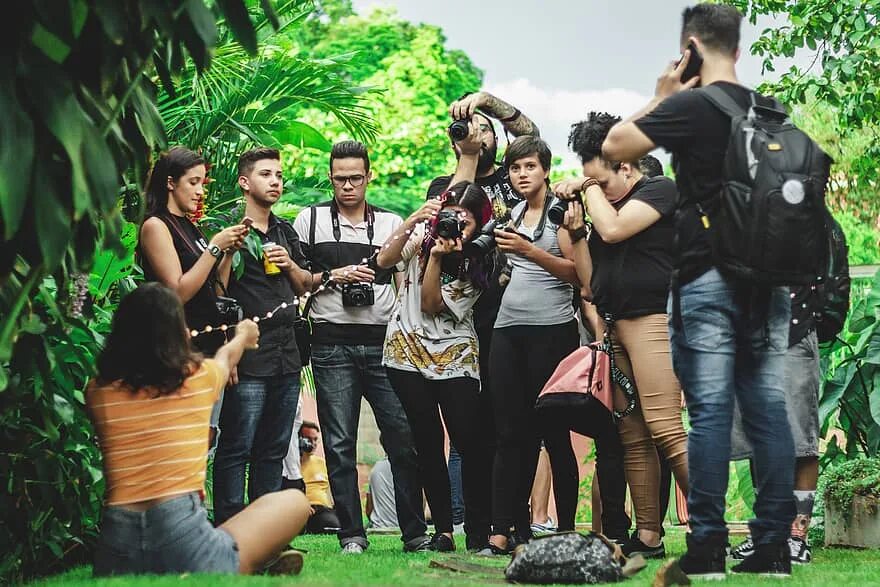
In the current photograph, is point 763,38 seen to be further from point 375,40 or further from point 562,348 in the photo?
point 375,40

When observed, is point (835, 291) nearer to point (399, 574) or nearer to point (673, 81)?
point (673, 81)

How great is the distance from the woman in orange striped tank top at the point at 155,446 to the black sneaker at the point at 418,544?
223 cm

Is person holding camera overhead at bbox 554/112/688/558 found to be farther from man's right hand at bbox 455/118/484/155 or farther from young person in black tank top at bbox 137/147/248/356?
young person in black tank top at bbox 137/147/248/356

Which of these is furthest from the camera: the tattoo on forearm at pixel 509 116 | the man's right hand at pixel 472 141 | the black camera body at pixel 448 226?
the tattoo on forearm at pixel 509 116

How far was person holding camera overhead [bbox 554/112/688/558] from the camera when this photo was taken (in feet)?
19.9

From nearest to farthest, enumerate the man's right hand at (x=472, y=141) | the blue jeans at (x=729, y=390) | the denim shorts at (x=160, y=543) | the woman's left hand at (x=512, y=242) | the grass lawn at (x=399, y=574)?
1. the grass lawn at (x=399, y=574)
2. the denim shorts at (x=160, y=543)
3. the blue jeans at (x=729, y=390)
4. the woman's left hand at (x=512, y=242)
5. the man's right hand at (x=472, y=141)

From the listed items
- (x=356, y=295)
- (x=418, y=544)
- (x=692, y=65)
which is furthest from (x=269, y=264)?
(x=692, y=65)

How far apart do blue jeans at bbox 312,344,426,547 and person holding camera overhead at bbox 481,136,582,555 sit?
590mm

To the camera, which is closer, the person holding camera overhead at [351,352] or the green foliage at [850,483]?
the green foliage at [850,483]

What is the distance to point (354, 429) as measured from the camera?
739 centimetres

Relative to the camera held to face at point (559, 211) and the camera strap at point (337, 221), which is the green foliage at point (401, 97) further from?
the camera held to face at point (559, 211)

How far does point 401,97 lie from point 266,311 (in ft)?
101

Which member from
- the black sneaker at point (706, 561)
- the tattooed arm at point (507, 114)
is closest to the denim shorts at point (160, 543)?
→ the black sneaker at point (706, 561)

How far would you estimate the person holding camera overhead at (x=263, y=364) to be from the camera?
6.63 meters
